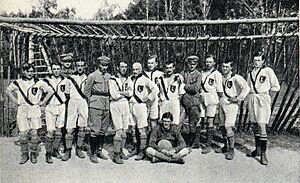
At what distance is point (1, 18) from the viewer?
4090mm

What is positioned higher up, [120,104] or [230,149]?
[120,104]

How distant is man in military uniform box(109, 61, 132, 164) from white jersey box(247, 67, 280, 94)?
973 mm

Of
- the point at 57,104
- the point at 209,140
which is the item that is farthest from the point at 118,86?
the point at 209,140

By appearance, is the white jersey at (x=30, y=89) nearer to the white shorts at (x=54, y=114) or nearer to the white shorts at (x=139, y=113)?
the white shorts at (x=54, y=114)

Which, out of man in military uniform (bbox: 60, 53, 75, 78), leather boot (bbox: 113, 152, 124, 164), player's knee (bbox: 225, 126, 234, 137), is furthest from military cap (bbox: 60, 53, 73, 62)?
player's knee (bbox: 225, 126, 234, 137)

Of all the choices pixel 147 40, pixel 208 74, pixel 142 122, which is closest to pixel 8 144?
pixel 142 122

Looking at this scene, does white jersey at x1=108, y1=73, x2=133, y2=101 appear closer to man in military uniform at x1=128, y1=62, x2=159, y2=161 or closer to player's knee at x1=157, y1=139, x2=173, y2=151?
man in military uniform at x1=128, y1=62, x2=159, y2=161

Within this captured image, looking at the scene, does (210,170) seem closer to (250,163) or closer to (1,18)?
(250,163)

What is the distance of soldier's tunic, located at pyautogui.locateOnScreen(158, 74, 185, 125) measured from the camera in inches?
167

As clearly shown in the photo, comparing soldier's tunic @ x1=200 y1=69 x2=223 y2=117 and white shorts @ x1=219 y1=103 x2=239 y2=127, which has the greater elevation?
soldier's tunic @ x1=200 y1=69 x2=223 y2=117

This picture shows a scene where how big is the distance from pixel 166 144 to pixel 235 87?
70 cm

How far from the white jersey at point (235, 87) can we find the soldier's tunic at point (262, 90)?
5 cm

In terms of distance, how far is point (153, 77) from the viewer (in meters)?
4.25

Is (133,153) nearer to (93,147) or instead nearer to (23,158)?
(93,147)
